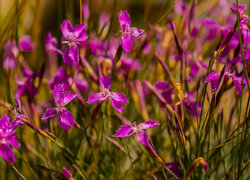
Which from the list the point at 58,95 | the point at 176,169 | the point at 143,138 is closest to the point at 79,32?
the point at 58,95

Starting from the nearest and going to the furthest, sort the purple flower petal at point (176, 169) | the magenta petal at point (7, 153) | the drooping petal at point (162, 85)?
the magenta petal at point (7, 153) → the purple flower petal at point (176, 169) → the drooping petal at point (162, 85)

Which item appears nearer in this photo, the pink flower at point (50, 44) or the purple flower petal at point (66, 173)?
the purple flower petal at point (66, 173)

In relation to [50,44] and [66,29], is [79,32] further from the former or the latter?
[50,44]

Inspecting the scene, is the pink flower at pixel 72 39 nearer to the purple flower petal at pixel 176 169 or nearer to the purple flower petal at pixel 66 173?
the purple flower petal at pixel 66 173

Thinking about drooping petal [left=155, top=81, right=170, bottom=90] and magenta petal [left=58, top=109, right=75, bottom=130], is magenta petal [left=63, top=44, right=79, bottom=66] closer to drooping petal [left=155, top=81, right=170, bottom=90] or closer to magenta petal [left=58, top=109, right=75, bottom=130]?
magenta petal [left=58, top=109, right=75, bottom=130]

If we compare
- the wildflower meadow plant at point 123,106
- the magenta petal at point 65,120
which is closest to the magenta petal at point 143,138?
the wildflower meadow plant at point 123,106

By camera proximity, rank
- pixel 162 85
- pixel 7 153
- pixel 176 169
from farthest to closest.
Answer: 1. pixel 162 85
2. pixel 176 169
3. pixel 7 153

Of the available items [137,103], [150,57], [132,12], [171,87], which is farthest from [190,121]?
[132,12]
